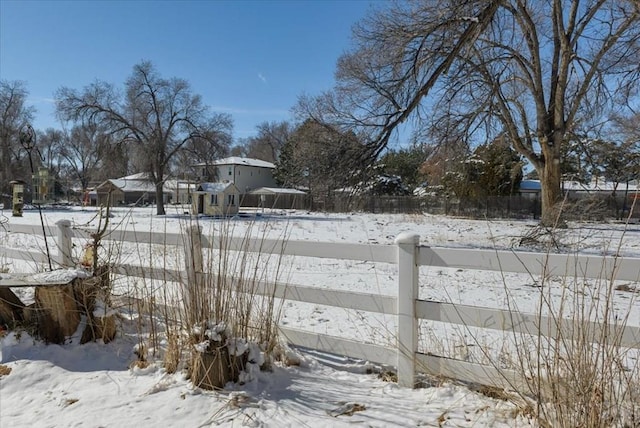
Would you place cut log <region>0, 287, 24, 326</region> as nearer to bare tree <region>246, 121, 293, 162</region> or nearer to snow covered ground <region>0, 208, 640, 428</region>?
snow covered ground <region>0, 208, 640, 428</region>

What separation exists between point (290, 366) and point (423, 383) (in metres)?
0.99

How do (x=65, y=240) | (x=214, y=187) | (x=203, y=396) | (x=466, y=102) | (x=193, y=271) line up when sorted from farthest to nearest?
(x=214, y=187)
(x=466, y=102)
(x=65, y=240)
(x=193, y=271)
(x=203, y=396)

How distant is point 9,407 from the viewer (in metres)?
2.66

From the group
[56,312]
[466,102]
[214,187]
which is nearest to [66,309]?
[56,312]

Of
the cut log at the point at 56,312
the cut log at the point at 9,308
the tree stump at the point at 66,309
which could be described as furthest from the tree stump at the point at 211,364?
the cut log at the point at 9,308

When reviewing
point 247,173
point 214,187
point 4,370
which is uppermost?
point 247,173

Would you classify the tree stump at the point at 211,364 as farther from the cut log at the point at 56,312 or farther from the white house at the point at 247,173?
the white house at the point at 247,173

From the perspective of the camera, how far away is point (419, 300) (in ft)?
9.23

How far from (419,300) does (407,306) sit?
0.10m

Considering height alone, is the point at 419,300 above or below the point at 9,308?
above

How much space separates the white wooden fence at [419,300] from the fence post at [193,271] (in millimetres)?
10

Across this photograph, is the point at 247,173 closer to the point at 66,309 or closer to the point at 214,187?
the point at 214,187

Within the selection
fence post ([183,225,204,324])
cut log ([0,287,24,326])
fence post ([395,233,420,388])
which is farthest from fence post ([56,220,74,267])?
fence post ([395,233,420,388])

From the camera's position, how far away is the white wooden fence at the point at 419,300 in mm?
2445
